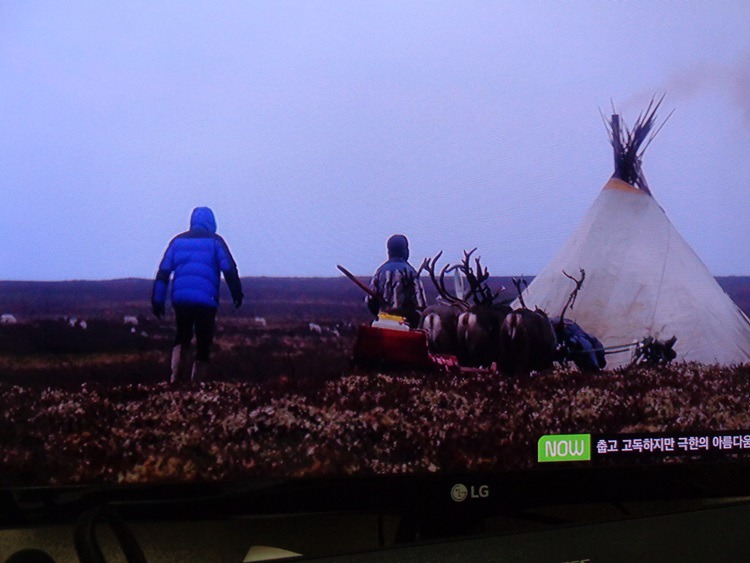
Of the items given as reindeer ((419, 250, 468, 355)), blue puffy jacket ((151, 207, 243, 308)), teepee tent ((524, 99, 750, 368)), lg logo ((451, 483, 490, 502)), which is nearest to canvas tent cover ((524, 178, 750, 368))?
teepee tent ((524, 99, 750, 368))

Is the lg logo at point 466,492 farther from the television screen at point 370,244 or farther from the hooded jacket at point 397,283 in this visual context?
the hooded jacket at point 397,283

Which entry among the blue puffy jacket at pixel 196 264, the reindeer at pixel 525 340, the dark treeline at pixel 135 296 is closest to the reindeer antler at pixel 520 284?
the reindeer at pixel 525 340

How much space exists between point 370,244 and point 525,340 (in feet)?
0.77

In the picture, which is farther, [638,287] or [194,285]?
→ [638,287]

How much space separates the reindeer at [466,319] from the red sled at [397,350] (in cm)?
1

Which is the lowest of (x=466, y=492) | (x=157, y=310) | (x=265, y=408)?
(x=466, y=492)

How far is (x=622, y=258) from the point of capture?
960mm

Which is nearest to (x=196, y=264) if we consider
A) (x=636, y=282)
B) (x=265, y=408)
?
(x=265, y=408)

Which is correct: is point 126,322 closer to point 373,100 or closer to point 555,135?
point 373,100

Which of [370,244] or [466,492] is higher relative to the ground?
[370,244]

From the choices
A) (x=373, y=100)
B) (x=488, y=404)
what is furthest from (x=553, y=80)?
(x=488, y=404)

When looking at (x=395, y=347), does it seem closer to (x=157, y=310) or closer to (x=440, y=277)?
(x=440, y=277)

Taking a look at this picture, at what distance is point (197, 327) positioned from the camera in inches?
32.4

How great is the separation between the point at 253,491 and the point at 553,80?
620mm
